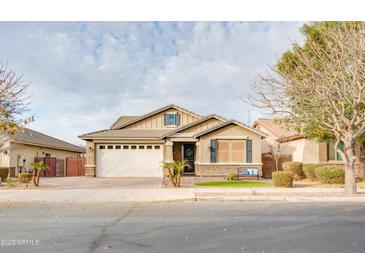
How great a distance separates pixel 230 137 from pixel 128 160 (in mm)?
7902

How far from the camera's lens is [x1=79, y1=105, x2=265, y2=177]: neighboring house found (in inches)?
898

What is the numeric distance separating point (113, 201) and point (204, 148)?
11.5 m

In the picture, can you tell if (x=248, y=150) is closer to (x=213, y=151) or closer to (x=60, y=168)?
(x=213, y=151)

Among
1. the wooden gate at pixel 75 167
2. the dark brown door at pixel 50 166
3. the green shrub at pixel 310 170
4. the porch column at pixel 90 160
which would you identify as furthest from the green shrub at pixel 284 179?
the dark brown door at pixel 50 166

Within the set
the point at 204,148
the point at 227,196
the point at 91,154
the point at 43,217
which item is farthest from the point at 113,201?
the point at 91,154

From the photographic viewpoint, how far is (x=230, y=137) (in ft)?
75.4

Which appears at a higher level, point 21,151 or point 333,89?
point 333,89

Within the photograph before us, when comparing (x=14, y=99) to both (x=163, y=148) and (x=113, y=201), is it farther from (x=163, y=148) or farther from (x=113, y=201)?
(x=163, y=148)

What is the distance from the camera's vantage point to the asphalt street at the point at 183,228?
6305 mm

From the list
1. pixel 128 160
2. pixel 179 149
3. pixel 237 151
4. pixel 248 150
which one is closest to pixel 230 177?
pixel 237 151

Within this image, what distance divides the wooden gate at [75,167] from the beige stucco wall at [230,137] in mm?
11059

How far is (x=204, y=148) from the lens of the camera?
2291cm

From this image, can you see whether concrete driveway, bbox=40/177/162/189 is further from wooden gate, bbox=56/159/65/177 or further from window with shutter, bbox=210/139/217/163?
wooden gate, bbox=56/159/65/177

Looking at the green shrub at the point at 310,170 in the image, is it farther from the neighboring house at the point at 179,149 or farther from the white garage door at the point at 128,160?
the white garage door at the point at 128,160
